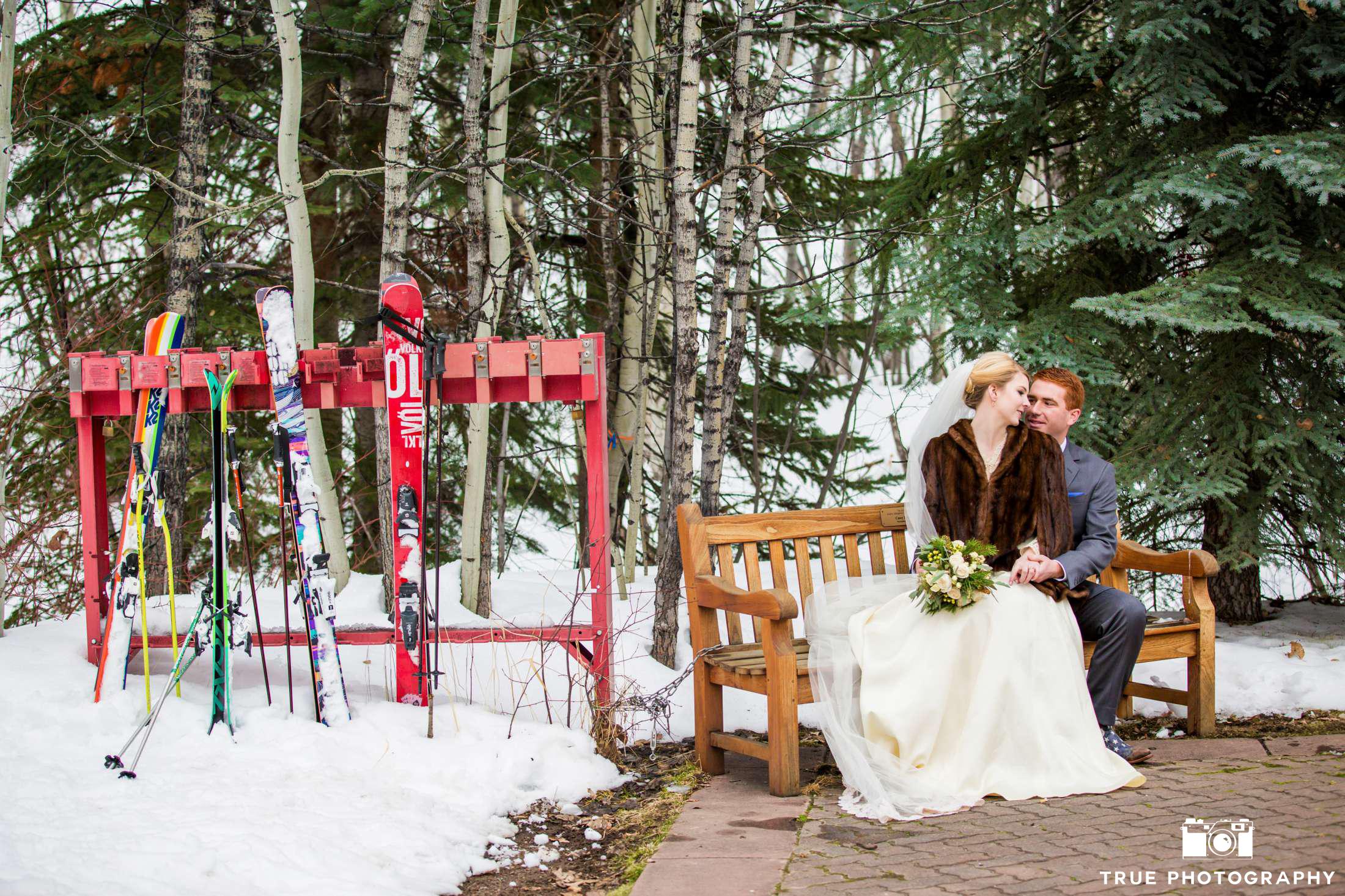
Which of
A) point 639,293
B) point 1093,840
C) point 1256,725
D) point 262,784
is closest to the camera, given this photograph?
point 1093,840

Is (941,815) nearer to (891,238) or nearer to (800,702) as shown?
(800,702)

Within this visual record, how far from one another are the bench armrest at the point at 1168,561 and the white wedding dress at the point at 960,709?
91cm

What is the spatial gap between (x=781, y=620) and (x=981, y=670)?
686 millimetres

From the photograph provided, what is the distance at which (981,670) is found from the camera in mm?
3469

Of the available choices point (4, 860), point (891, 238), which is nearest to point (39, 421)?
point (4, 860)

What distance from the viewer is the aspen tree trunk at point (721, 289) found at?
4.98 m

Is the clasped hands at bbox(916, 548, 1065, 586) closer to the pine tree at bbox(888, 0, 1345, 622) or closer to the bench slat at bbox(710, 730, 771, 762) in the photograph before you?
the bench slat at bbox(710, 730, 771, 762)

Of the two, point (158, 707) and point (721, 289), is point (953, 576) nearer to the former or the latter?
point (721, 289)

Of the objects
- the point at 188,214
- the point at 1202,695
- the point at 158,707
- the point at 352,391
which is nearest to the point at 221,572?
the point at 158,707

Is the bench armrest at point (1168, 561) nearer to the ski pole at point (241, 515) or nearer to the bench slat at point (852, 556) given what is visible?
the bench slat at point (852, 556)

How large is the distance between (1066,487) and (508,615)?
10.3 feet

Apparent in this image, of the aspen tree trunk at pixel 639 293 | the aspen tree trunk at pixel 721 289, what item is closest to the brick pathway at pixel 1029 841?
the aspen tree trunk at pixel 721 289

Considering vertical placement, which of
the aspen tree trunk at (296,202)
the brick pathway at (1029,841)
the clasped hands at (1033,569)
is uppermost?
the aspen tree trunk at (296,202)

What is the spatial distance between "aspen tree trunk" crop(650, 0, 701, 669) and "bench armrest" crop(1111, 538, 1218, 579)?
77.2 inches
